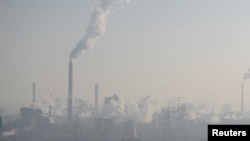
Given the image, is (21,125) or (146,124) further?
(146,124)

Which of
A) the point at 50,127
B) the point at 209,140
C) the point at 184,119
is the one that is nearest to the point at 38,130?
the point at 50,127

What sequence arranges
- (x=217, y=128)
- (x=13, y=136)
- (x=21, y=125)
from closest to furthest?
(x=217, y=128)
(x=13, y=136)
(x=21, y=125)

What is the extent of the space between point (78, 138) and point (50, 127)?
47.1 ft

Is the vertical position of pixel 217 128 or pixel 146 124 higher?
pixel 217 128

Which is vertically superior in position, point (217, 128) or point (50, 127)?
point (217, 128)

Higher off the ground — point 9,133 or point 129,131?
point 129,131

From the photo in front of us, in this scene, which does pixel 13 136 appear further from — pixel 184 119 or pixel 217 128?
pixel 217 128

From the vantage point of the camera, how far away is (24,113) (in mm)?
163625

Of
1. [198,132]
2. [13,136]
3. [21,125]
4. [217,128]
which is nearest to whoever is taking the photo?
[217,128]

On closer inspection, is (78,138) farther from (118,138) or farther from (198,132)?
(198,132)

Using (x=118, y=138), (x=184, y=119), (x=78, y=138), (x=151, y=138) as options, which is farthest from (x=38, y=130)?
(x=184, y=119)

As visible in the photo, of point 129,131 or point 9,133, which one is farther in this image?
point 9,133

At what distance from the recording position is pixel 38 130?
161000 mm

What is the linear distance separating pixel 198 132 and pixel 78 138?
55401mm
